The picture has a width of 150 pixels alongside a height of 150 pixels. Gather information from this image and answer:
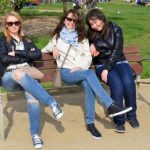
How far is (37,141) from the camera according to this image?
5.17 m

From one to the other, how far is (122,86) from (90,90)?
1.38 feet

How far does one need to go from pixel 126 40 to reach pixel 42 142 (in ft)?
24.4

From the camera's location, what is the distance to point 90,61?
583 centimetres

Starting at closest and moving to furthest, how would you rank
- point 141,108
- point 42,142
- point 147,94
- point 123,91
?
point 42,142 < point 123,91 < point 141,108 < point 147,94

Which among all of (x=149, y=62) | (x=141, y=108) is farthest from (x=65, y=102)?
(x=149, y=62)

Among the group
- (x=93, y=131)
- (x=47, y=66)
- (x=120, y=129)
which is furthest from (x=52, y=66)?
(x=120, y=129)

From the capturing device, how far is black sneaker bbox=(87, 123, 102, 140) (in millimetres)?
5425

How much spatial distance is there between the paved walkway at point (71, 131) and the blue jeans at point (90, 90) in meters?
0.29

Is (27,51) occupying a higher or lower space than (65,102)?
higher

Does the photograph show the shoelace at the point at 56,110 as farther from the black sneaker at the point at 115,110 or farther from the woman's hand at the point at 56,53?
the woman's hand at the point at 56,53

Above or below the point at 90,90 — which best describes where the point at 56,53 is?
above

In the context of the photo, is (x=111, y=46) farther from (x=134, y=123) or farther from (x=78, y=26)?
(x=134, y=123)

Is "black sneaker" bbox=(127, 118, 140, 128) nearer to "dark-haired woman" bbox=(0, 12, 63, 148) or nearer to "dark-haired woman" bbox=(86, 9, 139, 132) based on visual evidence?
"dark-haired woman" bbox=(86, 9, 139, 132)

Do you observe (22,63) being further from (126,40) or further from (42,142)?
(126,40)
